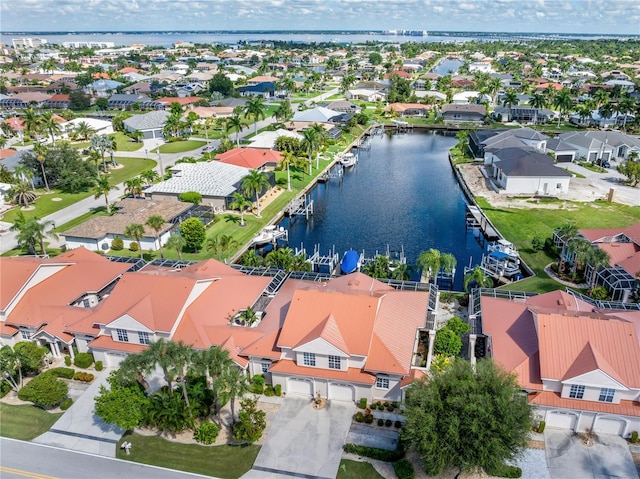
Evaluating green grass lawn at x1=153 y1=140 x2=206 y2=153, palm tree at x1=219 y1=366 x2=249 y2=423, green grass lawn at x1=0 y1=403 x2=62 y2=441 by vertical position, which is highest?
palm tree at x1=219 y1=366 x2=249 y2=423

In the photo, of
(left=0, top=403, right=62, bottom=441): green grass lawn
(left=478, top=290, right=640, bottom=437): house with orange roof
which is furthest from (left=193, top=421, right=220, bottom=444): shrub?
(left=478, top=290, right=640, bottom=437): house with orange roof

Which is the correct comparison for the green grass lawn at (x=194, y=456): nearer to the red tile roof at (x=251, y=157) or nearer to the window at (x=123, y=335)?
the window at (x=123, y=335)

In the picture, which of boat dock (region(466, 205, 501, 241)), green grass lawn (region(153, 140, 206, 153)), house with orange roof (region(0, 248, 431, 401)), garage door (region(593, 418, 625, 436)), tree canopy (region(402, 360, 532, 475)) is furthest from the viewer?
green grass lawn (region(153, 140, 206, 153))

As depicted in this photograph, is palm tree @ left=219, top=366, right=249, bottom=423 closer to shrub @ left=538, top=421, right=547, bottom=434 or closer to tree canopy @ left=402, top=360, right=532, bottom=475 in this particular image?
tree canopy @ left=402, top=360, right=532, bottom=475

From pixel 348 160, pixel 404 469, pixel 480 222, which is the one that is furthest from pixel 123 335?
pixel 348 160

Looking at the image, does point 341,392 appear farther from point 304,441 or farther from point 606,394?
point 606,394
